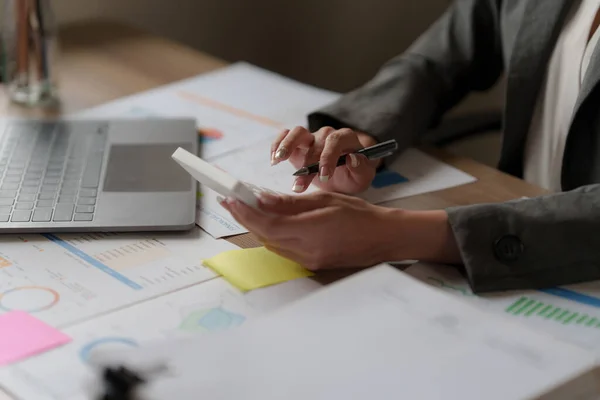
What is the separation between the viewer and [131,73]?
1.43 meters

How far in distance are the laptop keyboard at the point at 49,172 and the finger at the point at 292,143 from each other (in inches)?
8.4

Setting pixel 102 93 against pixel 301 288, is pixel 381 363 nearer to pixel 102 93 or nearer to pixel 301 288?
pixel 301 288

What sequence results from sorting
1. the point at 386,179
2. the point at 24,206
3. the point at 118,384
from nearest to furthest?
1. the point at 118,384
2. the point at 24,206
3. the point at 386,179

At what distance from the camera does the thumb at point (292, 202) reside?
2.70 feet

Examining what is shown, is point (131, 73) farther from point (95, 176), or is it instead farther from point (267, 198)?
point (267, 198)

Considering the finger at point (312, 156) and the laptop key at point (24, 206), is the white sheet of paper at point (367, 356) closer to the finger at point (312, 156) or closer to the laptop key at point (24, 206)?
the finger at point (312, 156)

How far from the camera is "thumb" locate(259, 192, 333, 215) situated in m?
0.82

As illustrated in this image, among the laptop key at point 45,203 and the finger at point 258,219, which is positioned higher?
the finger at point 258,219

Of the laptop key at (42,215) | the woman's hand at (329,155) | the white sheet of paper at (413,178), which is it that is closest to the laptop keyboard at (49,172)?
the laptop key at (42,215)

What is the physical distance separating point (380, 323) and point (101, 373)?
23cm

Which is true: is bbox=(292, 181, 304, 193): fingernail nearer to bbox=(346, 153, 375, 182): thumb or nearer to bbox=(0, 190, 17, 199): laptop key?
bbox=(346, 153, 375, 182): thumb

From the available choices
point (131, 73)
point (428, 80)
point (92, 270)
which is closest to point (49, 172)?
point (92, 270)

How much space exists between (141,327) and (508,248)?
0.36 meters

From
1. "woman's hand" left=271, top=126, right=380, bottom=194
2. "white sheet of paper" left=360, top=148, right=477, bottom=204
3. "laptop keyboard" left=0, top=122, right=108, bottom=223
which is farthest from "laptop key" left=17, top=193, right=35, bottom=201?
"white sheet of paper" left=360, top=148, right=477, bottom=204
